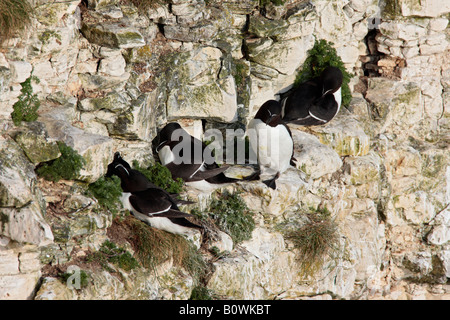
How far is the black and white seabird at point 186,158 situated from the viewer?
8969 millimetres

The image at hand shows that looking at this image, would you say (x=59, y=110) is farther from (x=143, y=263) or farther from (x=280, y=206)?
(x=280, y=206)

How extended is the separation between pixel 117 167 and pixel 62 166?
1.14 m

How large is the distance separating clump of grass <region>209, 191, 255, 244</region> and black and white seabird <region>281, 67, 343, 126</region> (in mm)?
1568

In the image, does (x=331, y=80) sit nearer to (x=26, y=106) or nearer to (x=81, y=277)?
(x=26, y=106)

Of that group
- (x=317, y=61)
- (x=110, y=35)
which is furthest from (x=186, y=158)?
(x=317, y=61)

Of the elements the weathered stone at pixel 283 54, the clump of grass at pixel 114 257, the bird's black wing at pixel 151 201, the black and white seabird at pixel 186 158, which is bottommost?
the clump of grass at pixel 114 257

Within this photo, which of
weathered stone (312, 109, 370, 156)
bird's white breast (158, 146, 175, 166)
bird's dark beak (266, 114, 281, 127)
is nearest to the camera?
bird's white breast (158, 146, 175, 166)

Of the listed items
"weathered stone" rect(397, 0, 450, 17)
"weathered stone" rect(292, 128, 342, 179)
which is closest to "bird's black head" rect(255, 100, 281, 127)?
"weathered stone" rect(292, 128, 342, 179)

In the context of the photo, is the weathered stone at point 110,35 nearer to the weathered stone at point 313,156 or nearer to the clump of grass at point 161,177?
the clump of grass at point 161,177

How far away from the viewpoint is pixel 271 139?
30.8 ft

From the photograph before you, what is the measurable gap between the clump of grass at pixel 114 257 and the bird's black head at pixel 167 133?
2023mm

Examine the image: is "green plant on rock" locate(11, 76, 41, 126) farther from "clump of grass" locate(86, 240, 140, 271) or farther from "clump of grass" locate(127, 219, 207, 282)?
"clump of grass" locate(127, 219, 207, 282)

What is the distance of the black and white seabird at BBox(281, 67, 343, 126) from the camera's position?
10273 millimetres

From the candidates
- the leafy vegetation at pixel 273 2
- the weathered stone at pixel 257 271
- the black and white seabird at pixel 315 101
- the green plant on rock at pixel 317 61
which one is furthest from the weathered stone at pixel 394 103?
the weathered stone at pixel 257 271
